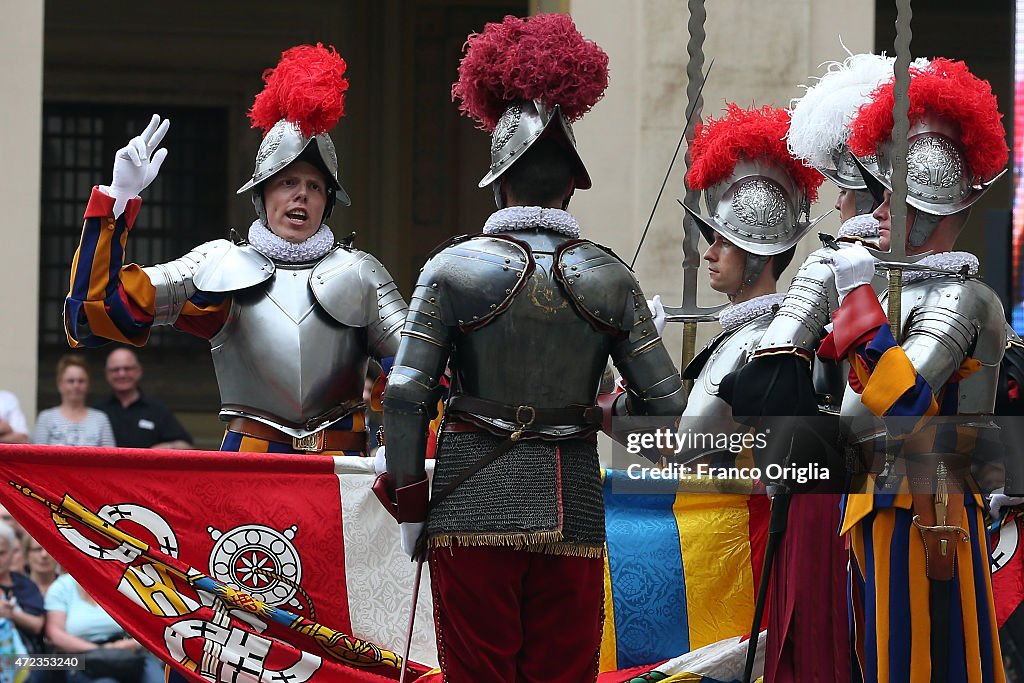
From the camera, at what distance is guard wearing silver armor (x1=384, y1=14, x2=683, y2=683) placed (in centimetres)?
491

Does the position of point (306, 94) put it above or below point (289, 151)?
above

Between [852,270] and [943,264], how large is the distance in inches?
13.4

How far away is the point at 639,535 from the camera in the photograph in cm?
641

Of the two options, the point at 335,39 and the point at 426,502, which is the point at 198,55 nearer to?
the point at 335,39

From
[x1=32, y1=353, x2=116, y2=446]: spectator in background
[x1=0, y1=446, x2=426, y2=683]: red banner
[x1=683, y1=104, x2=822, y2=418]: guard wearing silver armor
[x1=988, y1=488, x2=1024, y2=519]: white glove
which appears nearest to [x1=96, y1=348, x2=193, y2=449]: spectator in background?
[x1=32, y1=353, x2=116, y2=446]: spectator in background

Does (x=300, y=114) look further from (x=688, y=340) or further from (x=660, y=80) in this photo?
(x=660, y=80)

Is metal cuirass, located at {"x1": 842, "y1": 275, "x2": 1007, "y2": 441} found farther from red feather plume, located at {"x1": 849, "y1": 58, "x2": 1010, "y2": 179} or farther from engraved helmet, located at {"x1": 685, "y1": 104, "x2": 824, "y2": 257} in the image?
engraved helmet, located at {"x1": 685, "y1": 104, "x2": 824, "y2": 257}

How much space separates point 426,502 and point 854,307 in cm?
128

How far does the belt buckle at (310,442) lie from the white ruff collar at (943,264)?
2.03 metres

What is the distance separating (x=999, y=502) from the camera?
20.7 feet

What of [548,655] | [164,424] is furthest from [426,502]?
[164,424]

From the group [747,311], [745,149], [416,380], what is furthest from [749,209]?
[416,380]

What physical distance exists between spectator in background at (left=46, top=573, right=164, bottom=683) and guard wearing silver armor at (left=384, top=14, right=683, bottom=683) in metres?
2.75

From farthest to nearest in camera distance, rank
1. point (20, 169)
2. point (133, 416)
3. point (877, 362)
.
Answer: point (20, 169) < point (133, 416) < point (877, 362)
